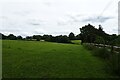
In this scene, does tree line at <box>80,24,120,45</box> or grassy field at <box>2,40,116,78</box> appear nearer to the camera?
grassy field at <box>2,40,116,78</box>

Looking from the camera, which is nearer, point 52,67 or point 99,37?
point 52,67

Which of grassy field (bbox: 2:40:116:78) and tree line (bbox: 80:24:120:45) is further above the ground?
tree line (bbox: 80:24:120:45)

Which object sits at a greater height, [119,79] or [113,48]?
[113,48]

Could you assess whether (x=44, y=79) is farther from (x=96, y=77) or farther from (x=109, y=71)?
(x=109, y=71)

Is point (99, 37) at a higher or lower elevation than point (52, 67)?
higher

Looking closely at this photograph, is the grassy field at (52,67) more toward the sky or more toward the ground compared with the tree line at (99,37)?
more toward the ground

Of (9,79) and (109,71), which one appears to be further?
(109,71)

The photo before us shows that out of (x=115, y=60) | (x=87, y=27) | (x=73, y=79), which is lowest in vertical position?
(x=73, y=79)

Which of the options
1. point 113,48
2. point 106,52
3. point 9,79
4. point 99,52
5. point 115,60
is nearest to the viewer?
point 9,79

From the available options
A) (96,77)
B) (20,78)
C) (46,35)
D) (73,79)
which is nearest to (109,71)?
(96,77)

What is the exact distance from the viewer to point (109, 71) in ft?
24.7

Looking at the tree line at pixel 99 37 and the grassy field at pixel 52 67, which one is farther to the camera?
the tree line at pixel 99 37

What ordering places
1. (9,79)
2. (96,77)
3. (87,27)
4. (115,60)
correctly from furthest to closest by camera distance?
(87,27) → (115,60) → (96,77) → (9,79)

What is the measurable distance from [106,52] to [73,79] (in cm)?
555
